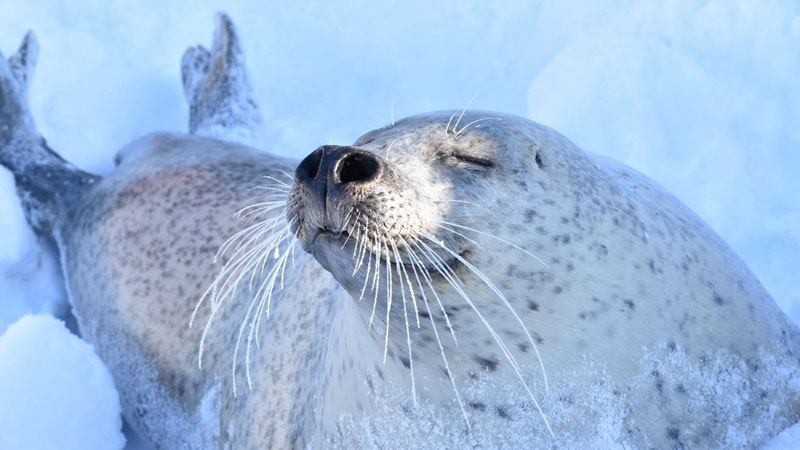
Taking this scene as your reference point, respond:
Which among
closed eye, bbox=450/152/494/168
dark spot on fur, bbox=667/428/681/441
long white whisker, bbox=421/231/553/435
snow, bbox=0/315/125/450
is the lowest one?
snow, bbox=0/315/125/450

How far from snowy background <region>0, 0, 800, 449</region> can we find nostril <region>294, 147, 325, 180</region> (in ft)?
4.65

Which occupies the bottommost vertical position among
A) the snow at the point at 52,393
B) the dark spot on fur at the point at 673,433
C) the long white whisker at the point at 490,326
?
the snow at the point at 52,393

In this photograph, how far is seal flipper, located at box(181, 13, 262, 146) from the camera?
173 inches

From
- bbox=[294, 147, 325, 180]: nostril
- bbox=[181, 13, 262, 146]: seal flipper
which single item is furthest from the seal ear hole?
bbox=[181, 13, 262, 146]: seal flipper

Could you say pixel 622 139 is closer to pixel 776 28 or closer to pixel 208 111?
pixel 776 28

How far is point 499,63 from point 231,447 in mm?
2597

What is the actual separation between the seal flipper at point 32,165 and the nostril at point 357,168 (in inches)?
109

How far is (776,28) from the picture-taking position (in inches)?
155

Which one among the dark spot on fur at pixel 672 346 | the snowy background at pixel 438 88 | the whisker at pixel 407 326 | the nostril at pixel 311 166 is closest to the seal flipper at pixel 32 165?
the snowy background at pixel 438 88

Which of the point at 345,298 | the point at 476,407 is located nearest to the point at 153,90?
the point at 345,298

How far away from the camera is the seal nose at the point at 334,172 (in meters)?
1.55

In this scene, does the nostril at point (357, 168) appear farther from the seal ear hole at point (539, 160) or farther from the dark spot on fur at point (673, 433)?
the dark spot on fur at point (673, 433)

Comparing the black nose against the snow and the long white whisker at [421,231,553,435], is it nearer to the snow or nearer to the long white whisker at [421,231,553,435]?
the long white whisker at [421,231,553,435]

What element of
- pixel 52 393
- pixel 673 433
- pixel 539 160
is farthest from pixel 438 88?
pixel 673 433
